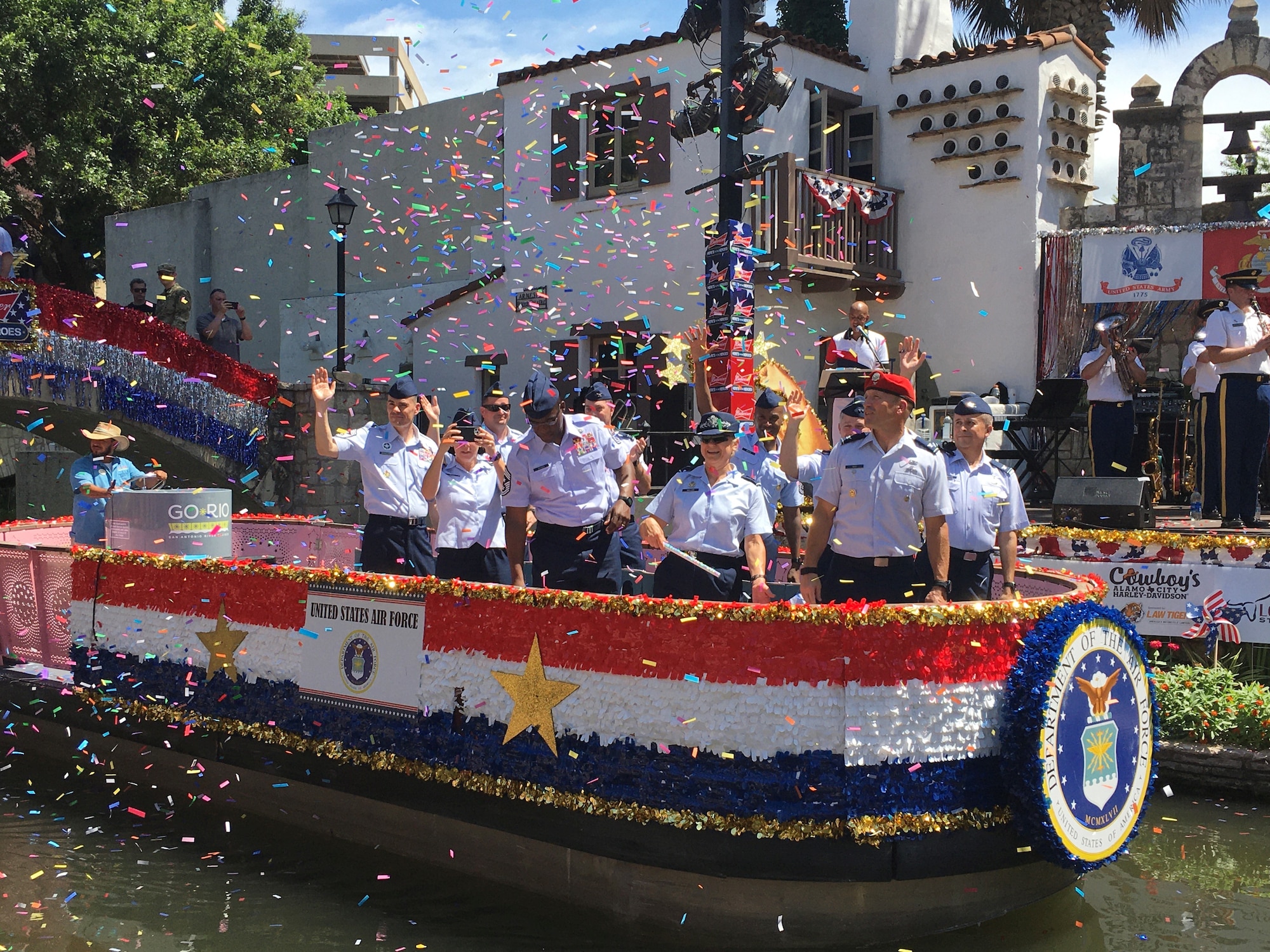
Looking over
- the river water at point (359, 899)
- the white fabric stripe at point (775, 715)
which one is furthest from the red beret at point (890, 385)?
the river water at point (359, 899)

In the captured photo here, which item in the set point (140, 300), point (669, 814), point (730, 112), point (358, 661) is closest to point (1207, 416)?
point (730, 112)

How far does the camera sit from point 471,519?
24.8ft

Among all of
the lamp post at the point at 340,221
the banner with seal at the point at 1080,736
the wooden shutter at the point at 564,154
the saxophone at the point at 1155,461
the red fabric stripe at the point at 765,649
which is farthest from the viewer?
the wooden shutter at the point at 564,154

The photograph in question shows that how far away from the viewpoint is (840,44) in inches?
1122

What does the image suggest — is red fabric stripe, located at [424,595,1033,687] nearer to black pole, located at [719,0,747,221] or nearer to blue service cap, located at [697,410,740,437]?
blue service cap, located at [697,410,740,437]

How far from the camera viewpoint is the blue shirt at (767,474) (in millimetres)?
8305

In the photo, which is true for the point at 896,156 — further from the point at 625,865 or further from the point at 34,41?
the point at 34,41

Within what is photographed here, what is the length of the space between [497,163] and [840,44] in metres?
12.0

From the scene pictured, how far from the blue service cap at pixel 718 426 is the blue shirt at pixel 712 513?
0.20 m

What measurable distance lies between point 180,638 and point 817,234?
1209 cm

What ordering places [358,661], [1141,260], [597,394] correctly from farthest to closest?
[1141,260], [597,394], [358,661]

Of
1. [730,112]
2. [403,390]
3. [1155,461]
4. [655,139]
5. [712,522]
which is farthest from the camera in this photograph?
[655,139]

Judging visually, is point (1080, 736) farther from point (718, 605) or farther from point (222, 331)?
point (222, 331)

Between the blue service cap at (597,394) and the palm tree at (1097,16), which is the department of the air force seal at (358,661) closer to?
the blue service cap at (597,394)
